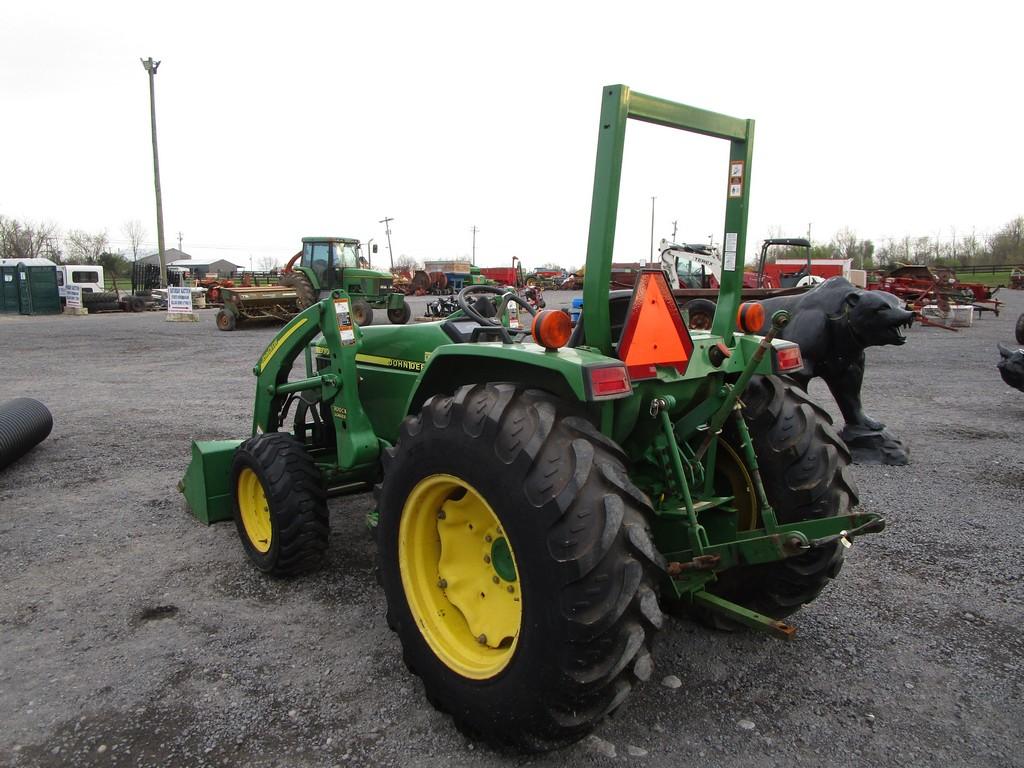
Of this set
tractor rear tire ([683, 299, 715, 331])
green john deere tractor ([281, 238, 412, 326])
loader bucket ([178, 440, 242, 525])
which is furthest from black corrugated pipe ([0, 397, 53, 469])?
green john deere tractor ([281, 238, 412, 326])

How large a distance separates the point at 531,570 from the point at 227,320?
19.4 metres

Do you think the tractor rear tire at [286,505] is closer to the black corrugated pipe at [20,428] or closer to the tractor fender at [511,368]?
the tractor fender at [511,368]

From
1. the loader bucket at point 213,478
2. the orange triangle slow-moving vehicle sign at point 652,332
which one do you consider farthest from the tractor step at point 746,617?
the loader bucket at point 213,478

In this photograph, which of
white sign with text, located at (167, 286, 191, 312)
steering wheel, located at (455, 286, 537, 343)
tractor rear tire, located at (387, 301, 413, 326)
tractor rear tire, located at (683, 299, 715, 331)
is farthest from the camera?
white sign with text, located at (167, 286, 191, 312)

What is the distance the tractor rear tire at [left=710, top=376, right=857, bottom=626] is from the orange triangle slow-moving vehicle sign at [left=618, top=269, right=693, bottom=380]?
0.58m

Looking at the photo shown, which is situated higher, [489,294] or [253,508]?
[489,294]

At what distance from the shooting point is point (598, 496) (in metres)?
2.24

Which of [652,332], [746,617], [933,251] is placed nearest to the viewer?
[746,617]

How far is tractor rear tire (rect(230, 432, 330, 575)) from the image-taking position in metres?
3.79

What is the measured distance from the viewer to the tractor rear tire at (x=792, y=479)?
3045 mm

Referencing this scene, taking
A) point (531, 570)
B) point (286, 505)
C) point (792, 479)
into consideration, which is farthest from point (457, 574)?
point (792, 479)

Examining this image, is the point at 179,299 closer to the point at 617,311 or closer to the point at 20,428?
the point at 20,428

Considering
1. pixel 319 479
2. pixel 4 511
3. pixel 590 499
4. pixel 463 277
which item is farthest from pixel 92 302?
pixel 590 499

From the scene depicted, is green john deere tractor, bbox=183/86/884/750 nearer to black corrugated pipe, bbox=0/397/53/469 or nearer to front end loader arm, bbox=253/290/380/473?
front end loader arm, bbox=253/290/380/473
